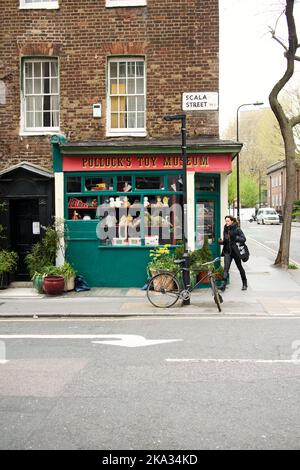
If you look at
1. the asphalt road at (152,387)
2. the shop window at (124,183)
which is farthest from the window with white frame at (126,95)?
the asphalt road at (152,387)

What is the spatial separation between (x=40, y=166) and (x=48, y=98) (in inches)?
72.9

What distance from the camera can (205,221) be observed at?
15109mm

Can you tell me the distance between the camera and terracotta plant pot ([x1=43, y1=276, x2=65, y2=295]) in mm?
13555

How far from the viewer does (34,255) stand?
1432 centimetres

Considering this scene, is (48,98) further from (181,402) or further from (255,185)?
(255,185)

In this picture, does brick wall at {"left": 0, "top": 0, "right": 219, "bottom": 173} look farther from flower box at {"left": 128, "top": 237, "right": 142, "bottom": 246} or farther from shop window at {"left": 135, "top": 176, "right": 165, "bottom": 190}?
flower box at {"left": 128, "top": 237, "right": 142, "bottom": 246}

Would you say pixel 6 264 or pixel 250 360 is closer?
pixel 250 360

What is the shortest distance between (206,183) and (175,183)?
905 mm

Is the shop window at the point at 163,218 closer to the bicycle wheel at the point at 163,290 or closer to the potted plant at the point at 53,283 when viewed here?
the potted plant at the point at 53,283

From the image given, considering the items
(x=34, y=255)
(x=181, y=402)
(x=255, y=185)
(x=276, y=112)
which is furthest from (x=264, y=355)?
(x=255, y=185)

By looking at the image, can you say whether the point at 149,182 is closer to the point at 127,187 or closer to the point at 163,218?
the point at 127,187

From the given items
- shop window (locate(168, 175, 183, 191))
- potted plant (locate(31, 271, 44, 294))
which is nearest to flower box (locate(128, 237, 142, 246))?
shop window (locate(168, 175, 183, 191))

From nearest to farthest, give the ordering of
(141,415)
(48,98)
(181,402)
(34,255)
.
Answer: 1. (141,415)
2. (181,402)
3. (34,255)
4. (48,98)

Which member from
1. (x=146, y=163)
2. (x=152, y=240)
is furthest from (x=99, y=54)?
(x=152, y=240)
